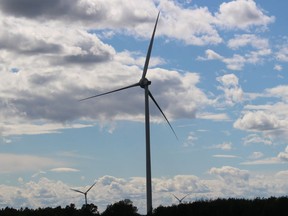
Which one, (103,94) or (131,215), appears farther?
(131,215)

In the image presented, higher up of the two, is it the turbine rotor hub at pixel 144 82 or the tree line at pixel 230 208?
the turbine rotor hub at pixel 144 82

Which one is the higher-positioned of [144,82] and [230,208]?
[144,82]

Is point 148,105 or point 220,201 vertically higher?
point 148,105

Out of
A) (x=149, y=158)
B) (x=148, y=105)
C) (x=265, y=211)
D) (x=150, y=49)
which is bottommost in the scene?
(x=265, y=211)

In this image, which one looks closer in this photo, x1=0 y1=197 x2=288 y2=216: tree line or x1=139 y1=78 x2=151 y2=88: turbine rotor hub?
x1=0 y1=197 x2=288 y2=216: tree line

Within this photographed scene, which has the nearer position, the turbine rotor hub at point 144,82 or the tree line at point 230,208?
the tree line at point 230,208

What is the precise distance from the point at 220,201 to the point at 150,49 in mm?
31283

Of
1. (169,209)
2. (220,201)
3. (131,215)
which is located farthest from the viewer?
(131,215)

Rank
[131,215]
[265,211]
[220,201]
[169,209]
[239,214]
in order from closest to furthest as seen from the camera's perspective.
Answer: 1. [265,211]
2. [239,214]
3. [220,201]
4. [169,209]
5. [131,215]

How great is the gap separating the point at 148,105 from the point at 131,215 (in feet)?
290

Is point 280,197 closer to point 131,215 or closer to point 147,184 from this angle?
point 147,184

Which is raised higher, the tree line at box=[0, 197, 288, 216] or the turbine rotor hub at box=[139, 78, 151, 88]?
the turbine rotor hub at box=[139, 78, 151, 88]

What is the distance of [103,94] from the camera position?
114125 millimetres

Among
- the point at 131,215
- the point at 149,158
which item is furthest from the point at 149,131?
the point at 131,215
